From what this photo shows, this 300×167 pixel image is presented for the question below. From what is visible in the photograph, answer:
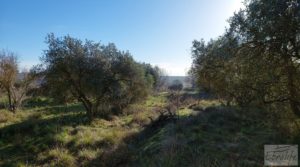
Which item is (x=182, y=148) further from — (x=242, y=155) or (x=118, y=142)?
(x=118, y=142)

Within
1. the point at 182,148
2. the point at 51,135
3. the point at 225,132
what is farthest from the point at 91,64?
the point at 182,148

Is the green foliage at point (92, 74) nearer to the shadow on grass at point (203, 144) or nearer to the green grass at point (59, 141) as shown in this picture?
the green grass at point (59, 141)

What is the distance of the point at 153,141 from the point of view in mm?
13133

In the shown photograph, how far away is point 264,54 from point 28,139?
13.7 metres

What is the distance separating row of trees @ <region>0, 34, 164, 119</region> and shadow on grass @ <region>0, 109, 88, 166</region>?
290 cm

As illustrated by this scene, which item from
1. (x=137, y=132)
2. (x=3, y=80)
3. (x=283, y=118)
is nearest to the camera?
(x=283, y=118)

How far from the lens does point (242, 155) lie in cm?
968

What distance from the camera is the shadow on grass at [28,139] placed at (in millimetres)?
14198

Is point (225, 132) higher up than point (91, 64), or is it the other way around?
point (91, 64)

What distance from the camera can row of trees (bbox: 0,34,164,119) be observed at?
23.1m

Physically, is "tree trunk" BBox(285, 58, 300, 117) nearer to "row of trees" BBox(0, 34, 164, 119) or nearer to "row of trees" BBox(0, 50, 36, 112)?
"row of trees" BBox(0, 34, 164, 119)

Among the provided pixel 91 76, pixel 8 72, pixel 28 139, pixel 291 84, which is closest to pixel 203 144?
pixel 291 84

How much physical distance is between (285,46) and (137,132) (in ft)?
31.3

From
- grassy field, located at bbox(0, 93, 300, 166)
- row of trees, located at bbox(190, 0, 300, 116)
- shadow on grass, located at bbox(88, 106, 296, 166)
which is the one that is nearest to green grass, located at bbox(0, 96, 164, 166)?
grassy field, located at bbox(0, 93, 300, 166)
